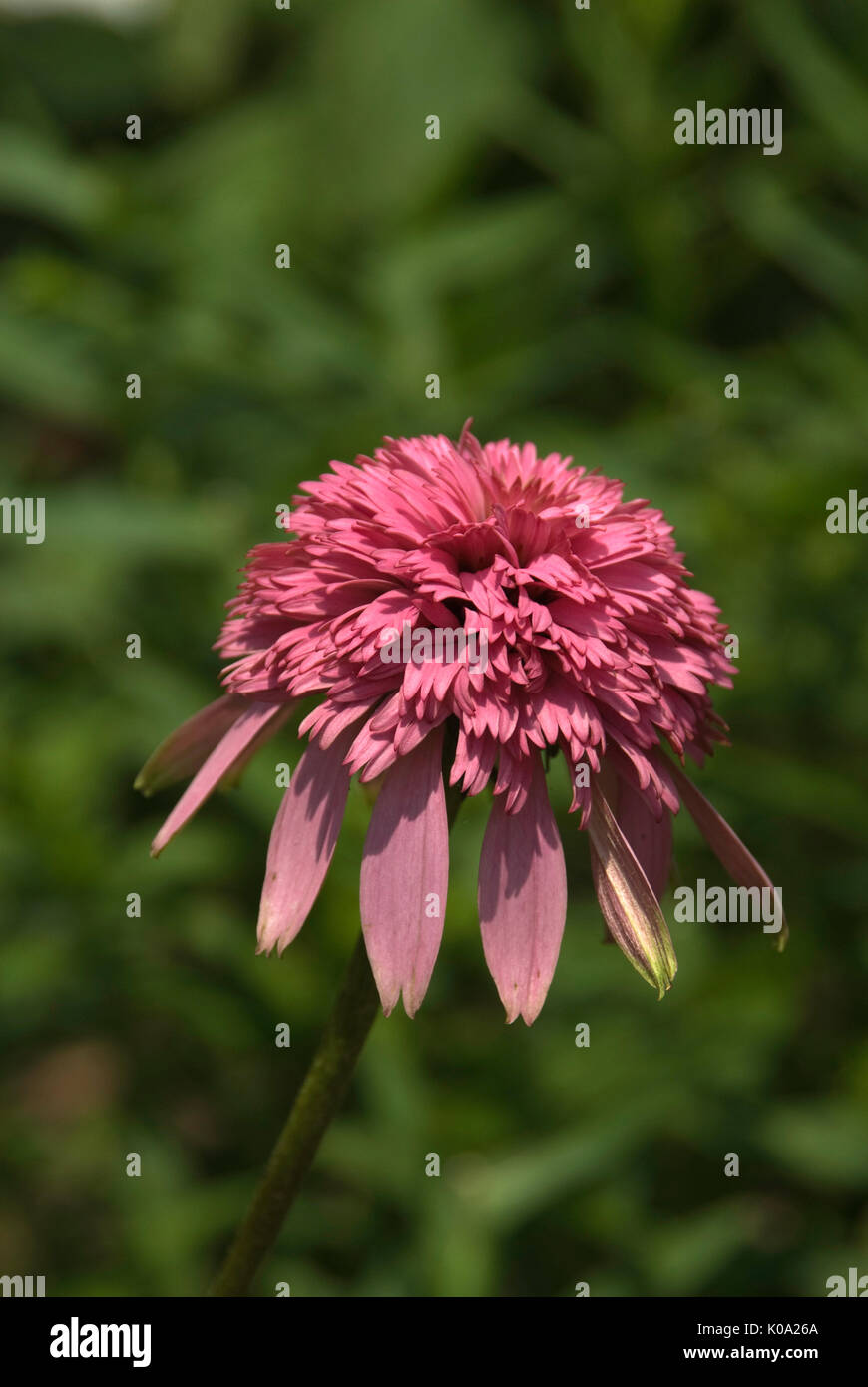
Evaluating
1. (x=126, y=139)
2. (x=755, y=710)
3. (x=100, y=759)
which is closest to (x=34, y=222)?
(x=126, y=139)

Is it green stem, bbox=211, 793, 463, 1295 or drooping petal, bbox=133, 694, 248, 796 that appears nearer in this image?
green stem, bbox=211, 793, 463, 1295

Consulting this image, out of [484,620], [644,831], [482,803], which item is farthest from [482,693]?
[482,803]

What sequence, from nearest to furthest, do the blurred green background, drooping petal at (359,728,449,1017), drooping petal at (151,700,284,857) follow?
drooping petal at (359,728,449,1017), drooping petal at (151,700,284,857), the blurred green background

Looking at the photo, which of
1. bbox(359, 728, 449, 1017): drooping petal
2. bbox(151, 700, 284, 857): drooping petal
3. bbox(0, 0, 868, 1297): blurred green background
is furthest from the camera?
bbox(0, 0, 868, 1297): blurred green background

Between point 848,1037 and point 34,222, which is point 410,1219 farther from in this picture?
point 34,222

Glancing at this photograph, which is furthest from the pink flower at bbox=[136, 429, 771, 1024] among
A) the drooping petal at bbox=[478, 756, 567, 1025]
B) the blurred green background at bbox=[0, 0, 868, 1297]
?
the blurred green background at bbox=[0, 0, 868, 1297]

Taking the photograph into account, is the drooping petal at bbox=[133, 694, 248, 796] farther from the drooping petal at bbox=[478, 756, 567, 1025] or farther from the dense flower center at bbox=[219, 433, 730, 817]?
the drooping petal at bbox=[478, 756, 567, 1025]

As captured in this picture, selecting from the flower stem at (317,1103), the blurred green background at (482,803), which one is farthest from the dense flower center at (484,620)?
the blurred green background at (482,803)

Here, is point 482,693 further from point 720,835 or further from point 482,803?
point 482,803
